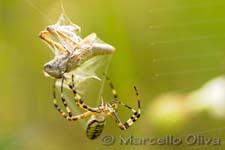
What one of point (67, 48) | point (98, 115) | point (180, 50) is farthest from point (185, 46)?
point (67, 48)

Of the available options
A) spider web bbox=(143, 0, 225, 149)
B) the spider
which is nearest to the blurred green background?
spider web bbox=(143, 0, 225, 149)

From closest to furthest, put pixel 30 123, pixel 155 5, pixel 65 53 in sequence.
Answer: pixel 65 53
pixel 155 5
pixel 30 123

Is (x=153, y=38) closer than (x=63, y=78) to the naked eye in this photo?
No

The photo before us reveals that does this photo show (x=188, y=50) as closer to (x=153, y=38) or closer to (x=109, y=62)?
(x=153, y=38)

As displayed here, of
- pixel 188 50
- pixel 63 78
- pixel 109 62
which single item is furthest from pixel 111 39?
pixel 63 78
